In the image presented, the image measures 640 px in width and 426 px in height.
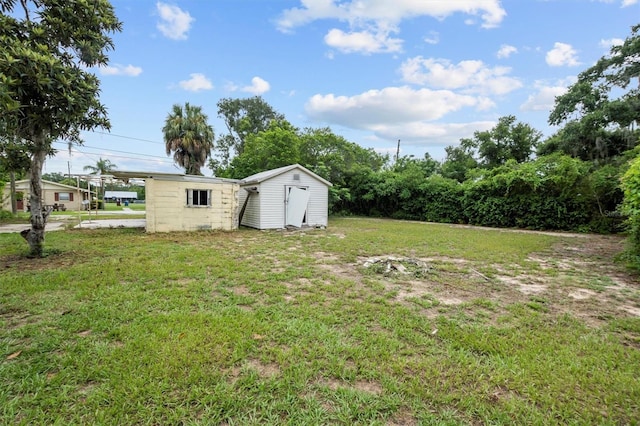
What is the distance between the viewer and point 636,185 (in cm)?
479

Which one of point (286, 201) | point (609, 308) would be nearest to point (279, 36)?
point (286, 201)

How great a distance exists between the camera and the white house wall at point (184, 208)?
9.49 m

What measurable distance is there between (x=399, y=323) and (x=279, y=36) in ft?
41.4

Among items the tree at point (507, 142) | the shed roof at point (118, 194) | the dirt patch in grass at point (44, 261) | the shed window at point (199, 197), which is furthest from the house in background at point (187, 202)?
the shed roof at point (118, 194)

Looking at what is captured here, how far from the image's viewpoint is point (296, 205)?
39.0 ft

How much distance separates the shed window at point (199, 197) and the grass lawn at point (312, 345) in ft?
16.6

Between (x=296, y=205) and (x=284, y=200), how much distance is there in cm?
57

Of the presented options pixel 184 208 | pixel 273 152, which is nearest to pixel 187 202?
pixel 184 208

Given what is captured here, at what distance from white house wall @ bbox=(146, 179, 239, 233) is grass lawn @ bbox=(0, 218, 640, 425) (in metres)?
4.48

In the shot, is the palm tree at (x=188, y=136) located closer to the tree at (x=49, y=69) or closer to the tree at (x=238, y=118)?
the tree at (x=238, y=118)

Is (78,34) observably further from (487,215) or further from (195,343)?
(487,215)

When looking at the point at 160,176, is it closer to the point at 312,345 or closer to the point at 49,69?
the point at 49,69

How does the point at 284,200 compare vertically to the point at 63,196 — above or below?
below

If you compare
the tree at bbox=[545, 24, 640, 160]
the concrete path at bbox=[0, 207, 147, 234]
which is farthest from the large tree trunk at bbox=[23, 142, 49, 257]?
the tree at bbox=[545, 24, 640, 160]
